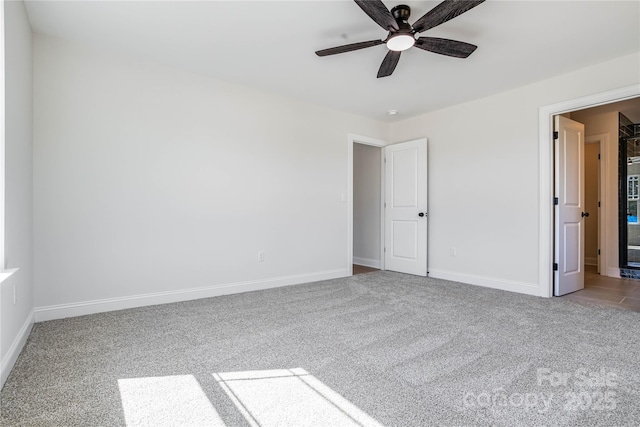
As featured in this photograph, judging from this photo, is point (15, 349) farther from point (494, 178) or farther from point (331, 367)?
point (494, 178)

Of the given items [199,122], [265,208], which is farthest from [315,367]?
[199,122]

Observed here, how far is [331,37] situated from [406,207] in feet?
9.51

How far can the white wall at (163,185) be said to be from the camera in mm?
2783

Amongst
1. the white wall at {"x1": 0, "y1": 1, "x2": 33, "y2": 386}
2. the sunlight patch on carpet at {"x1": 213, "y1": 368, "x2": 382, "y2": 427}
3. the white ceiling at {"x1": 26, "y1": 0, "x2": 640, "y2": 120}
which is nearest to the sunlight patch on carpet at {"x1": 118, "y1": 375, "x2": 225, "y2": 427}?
Answer: the sunlight patch on carpet at {"x1": 213, "y1": 368, "x2": 382, "y2": 427}

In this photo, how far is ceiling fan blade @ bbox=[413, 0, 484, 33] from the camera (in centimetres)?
198

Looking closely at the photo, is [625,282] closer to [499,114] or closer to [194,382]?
[499,114]

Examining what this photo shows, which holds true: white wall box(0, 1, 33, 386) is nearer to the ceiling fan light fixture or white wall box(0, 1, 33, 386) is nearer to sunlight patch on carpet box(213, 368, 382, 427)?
sunlight patch on carpet box(213, 368, 382, 427)

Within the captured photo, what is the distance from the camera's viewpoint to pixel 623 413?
1.49 metres

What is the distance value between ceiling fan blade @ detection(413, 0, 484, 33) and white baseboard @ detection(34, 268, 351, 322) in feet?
10.0

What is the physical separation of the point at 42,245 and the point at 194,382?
2011 millimetres

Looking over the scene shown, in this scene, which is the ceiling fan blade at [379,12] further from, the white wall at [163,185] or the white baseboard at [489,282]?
the white baseboard at [489,282]

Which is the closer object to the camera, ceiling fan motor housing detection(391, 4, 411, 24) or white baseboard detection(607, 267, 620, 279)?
ceiling fan motor housing detection(391, 4, 411, 24)

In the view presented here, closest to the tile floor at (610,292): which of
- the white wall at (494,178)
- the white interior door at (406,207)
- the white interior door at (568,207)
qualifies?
the white interior door at (568,207)

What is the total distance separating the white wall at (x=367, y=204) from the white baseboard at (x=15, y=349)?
173 inches
